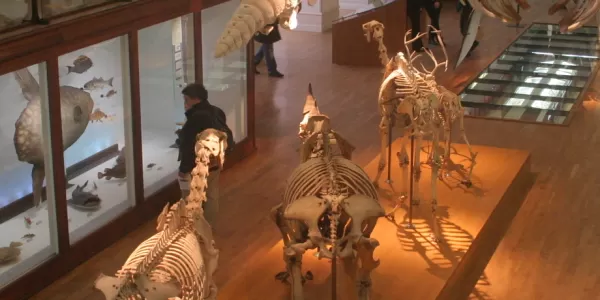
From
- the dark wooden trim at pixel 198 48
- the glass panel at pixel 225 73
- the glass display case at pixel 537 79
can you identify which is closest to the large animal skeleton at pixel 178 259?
the dark wooden trim at pixel 198 48

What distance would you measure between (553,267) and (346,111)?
519cm

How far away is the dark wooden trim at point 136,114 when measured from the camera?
8.19 metres

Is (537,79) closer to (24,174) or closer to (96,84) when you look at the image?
(96,84)

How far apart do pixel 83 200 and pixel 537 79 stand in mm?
8685

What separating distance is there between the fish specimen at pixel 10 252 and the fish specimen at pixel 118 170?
1.30 meters

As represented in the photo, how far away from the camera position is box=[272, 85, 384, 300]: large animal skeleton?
17.1ft

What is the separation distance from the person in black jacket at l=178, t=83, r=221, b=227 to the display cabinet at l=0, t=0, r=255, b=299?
Result: 72 cm

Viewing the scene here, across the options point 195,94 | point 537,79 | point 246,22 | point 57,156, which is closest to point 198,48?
point 195,94

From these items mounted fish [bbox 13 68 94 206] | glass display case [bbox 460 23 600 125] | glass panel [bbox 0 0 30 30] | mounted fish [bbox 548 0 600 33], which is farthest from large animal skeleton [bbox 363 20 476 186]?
mounted fish [bbox 548 0 600 33]

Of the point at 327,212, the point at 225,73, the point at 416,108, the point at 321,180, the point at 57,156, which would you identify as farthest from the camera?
the point at 225,73

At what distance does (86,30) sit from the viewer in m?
7.37

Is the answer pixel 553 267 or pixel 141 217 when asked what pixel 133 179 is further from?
pixel 553 267

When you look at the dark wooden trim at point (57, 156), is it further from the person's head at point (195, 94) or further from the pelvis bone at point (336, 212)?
the pelvis bone at point (336, 212)

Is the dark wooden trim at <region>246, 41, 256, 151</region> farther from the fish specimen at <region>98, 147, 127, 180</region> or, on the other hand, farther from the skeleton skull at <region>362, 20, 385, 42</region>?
the fish specimen at <region>98, 147, 127, 180</region>
